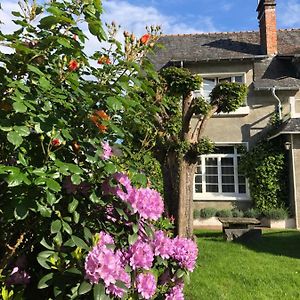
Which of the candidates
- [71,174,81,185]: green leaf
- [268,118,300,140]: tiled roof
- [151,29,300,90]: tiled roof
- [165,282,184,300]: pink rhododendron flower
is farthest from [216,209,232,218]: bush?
[71,174,81,185]: green leaf

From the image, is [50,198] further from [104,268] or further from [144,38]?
[144,38]

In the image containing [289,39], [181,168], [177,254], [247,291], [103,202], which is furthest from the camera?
[289,39]

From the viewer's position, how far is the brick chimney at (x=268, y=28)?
16.9 meters

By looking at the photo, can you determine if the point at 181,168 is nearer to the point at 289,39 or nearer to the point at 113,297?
the point at 113,297

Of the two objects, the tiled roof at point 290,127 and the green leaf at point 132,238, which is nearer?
the green leaf at point 132,238

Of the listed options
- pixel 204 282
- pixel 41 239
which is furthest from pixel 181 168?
pixel 41 239

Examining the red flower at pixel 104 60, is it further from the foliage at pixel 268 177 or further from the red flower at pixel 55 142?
the foliage at pixel 268 177

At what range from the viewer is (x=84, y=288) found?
1808mm

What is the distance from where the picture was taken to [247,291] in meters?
5.81

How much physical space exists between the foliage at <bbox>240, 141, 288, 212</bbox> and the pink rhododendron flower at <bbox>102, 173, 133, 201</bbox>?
44.0 feet

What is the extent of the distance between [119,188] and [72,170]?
41 centimetres

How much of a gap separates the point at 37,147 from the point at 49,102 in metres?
Answer: 0.23

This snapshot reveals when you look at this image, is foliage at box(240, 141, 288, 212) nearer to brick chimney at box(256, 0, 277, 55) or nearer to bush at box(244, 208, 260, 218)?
bush at box(244, 208, 260, 218)

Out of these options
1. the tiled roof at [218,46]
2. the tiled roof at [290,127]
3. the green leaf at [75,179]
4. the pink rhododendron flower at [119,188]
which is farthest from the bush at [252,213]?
the green leaf at [75,179]
